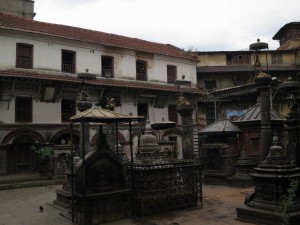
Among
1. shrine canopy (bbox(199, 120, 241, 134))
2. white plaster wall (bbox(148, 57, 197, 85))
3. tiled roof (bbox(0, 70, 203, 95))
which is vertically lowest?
shrine canopy (bbox(199, 120, 241, 134))

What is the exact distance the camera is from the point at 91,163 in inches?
363

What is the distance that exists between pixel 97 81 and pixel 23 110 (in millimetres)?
5605

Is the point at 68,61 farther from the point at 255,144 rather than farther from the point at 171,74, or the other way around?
the point at 255,144

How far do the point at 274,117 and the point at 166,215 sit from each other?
32.5 feet

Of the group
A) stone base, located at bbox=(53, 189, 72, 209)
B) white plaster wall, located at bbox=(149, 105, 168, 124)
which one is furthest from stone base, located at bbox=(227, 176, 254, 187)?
white plaster wall, located at bbox=(149, 105, 168, 124)

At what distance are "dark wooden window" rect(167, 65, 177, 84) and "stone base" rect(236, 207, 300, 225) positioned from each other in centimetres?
2188

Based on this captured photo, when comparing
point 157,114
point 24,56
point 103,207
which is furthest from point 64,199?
point 157,114

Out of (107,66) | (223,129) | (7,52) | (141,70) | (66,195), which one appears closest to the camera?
(66,195)

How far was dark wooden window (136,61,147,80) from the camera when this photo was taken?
28094 millimetres

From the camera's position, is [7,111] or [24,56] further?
[24,56]

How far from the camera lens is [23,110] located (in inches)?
859

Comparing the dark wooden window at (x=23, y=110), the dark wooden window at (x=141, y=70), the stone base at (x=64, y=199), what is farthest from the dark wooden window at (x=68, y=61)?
the stone base at (x=64, y=199)

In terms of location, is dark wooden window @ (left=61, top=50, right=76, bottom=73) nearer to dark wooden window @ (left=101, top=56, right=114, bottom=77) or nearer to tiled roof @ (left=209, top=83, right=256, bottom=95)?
dark wooden window @ (left=101, top=56, right=114, bottom=77)

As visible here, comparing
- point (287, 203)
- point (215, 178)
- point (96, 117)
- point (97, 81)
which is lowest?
point (215, 178)
